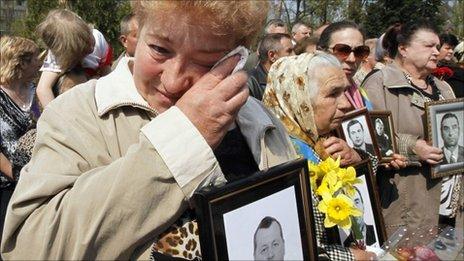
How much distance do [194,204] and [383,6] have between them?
71.3ft

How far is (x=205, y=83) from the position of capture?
1.29m

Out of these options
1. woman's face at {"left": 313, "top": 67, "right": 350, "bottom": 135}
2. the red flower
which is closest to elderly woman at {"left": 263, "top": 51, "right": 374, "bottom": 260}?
woman's face at {"left": 313, "top": 67, "right": 350, "bottom": 135}

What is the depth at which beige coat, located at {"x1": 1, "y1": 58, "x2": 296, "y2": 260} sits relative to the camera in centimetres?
122

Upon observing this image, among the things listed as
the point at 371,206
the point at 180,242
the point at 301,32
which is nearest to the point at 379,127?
the point at 371,206

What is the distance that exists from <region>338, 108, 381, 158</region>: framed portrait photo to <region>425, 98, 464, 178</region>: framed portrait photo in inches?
26.0

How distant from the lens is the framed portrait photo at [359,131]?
3.19 metres

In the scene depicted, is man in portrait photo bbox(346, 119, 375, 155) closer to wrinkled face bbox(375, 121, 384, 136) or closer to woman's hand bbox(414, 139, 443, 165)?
wrinkled face bbox(375, 121, 384, 136)

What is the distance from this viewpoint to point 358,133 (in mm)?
3303

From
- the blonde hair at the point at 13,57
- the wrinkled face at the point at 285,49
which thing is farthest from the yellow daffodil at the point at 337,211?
the wrinkled face at the point at 285,49

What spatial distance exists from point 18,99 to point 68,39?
0.83 m

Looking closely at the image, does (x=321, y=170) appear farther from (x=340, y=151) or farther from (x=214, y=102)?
(x=214, y=102)

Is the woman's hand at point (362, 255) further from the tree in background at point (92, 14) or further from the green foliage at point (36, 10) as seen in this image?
the green foliage at point (36, 10)

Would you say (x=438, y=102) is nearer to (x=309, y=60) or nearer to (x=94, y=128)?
(x=309, y=60)

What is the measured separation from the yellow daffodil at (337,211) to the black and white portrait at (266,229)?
459 mm
